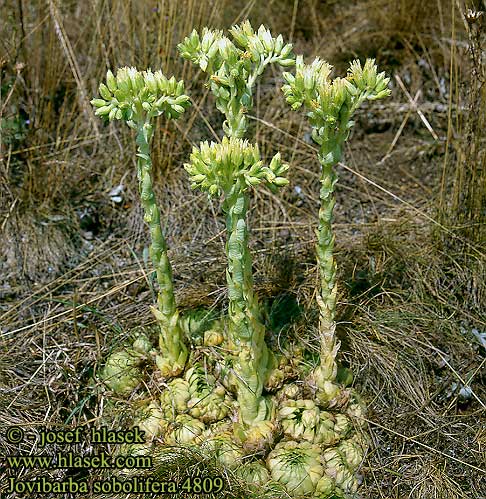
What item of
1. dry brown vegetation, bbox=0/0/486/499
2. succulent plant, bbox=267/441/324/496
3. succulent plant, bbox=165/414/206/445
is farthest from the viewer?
dry brown vegetation, bbox=0/0/486/499

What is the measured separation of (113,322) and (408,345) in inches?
43.3

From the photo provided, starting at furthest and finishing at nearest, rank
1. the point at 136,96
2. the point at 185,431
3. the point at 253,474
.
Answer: the point at 185,431
the point at 253,474
the point at 136,96

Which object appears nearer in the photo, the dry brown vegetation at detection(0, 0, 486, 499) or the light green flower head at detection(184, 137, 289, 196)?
the light green flower head at detection(184, 137, 289, 196)

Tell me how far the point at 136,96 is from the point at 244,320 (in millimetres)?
720

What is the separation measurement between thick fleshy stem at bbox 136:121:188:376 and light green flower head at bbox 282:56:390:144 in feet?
1.49

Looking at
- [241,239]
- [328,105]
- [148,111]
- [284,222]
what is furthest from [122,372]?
[328,105]

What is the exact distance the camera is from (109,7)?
11.3ft

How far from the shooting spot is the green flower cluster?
6.24ft

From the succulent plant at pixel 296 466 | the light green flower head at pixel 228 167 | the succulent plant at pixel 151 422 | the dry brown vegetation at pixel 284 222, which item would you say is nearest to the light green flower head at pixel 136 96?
the light green flower head at pixel 228 167

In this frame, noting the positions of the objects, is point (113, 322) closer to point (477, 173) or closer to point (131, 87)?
point (131, 87)

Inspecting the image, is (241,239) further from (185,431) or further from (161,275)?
(185,431)

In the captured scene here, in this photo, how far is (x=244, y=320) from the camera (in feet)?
6.66

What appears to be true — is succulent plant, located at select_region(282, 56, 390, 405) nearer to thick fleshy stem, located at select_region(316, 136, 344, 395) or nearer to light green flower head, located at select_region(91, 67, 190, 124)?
thick fleshy stem, located at select_region(316, 136, 344, 395)

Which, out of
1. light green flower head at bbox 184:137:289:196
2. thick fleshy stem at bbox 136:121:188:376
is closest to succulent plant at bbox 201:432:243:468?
thick fleshy stem at bbox 136:121:188:376
